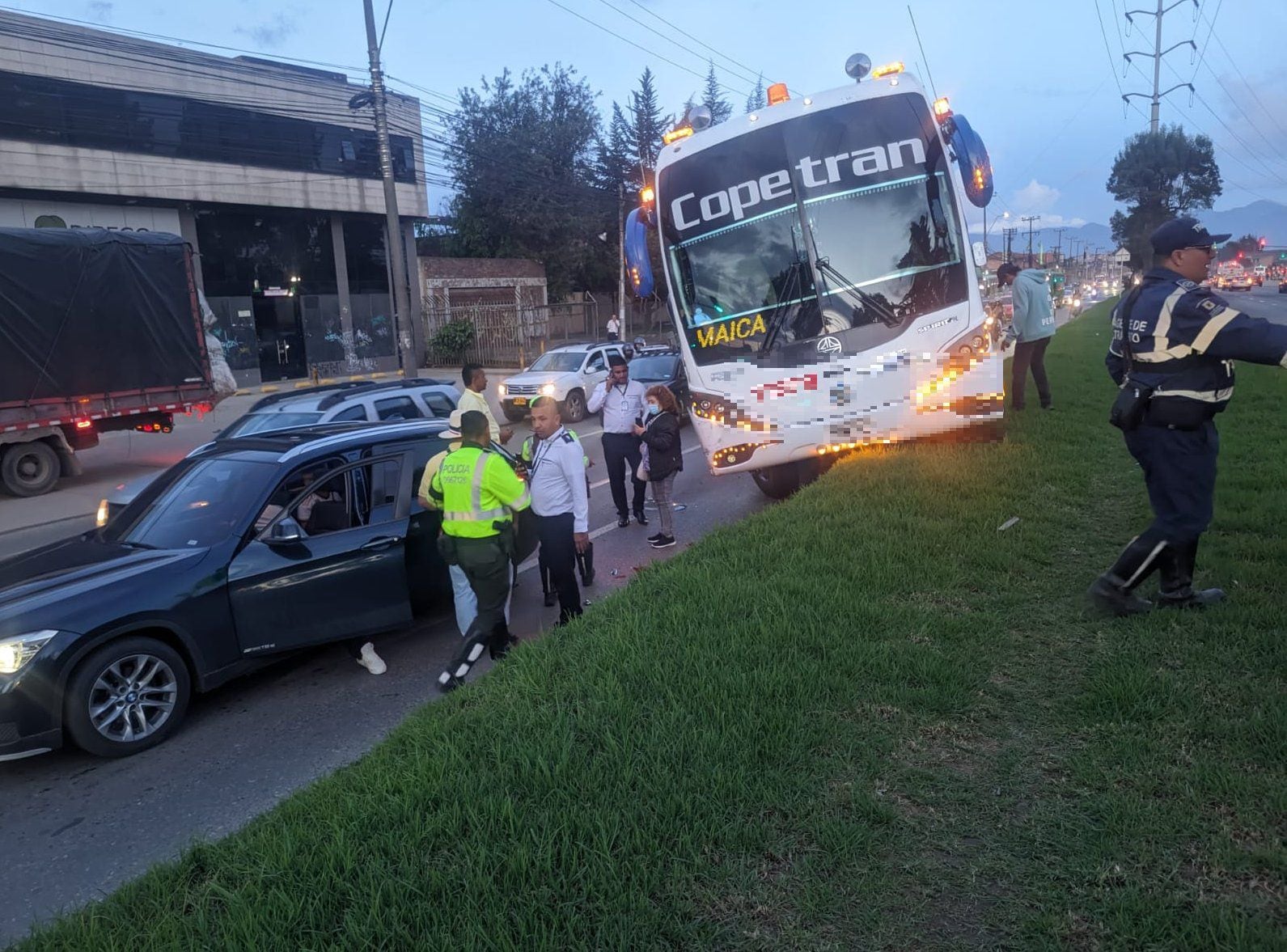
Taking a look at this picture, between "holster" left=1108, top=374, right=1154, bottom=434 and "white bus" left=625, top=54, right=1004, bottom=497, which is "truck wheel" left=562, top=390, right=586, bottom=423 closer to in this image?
"white bus" left=625, top=54, right=1004, bottom=497

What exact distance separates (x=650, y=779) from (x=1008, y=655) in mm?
1985

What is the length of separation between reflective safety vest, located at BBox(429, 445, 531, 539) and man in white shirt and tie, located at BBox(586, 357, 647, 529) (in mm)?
3686

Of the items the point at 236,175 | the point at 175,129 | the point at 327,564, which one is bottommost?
the point at 327,564

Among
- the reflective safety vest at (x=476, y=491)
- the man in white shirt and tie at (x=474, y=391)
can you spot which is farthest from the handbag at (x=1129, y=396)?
the man in white shirt and tie at (x=474, y=391)

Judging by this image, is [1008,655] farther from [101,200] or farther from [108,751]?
[101,200]

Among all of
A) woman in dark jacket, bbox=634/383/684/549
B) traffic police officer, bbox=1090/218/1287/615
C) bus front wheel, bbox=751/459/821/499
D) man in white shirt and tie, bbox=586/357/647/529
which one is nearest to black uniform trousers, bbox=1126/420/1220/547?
traffic police officer, bbox=1090/218/1287/615

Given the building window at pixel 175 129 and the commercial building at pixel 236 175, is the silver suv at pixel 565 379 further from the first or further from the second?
the building window at pixel 175 129

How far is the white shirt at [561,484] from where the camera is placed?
5957mm

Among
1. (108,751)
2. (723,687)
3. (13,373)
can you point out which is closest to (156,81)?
(13,373)

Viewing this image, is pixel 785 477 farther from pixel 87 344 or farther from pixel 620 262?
pixel 620 262

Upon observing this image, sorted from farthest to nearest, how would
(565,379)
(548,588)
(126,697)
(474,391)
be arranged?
(565,379) < (474,391) < (548,588) < (126,697)

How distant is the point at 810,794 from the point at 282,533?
3.79 m

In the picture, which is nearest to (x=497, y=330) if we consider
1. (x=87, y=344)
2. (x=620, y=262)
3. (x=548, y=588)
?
(x=620, y=262)

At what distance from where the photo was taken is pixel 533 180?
4356cm
